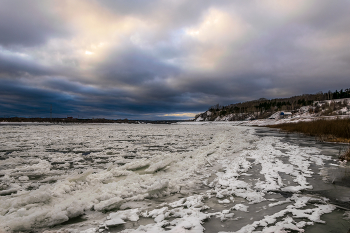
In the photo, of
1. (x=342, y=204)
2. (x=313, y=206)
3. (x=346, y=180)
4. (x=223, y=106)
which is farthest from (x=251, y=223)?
(x=223, y=106)

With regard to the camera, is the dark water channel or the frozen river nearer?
the dark water channel

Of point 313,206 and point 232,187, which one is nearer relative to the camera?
point 313,206

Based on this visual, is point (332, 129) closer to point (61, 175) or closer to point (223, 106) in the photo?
point (61, 175)

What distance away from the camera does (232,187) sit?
3666mm

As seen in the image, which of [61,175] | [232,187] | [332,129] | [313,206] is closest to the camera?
[313,206]

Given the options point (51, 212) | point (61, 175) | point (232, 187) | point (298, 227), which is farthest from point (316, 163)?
point (61, 175)

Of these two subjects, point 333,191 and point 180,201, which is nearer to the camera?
point 180,201

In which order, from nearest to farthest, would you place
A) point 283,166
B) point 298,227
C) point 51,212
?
point 298,227
point 51,212
point 283,166

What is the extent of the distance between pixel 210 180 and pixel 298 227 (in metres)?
2.14

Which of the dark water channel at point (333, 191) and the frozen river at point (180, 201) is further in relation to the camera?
the frozen river at point (180, 201)

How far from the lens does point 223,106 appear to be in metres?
175

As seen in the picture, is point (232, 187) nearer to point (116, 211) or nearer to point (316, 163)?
point (116, 211)

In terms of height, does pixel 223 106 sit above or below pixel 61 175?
above

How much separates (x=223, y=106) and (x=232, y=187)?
585ft
